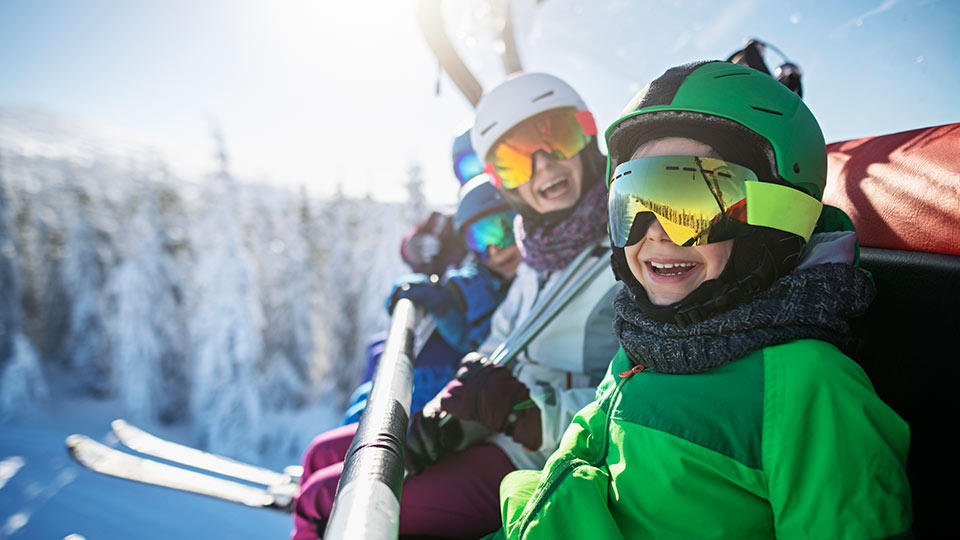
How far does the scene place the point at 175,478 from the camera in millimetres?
3639

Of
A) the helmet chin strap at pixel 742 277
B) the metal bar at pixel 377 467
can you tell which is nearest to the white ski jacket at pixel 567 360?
the metal bar at pixel 377 467

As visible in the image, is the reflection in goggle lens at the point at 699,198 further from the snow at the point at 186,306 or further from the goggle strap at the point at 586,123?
the snow at the point at 186,306

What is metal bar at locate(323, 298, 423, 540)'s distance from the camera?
98 cm

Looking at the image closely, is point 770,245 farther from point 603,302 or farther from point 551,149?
point 551,149

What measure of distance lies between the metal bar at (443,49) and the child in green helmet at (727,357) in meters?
3.01

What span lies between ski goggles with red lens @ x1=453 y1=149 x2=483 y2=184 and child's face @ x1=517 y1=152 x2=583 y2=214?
2.18m

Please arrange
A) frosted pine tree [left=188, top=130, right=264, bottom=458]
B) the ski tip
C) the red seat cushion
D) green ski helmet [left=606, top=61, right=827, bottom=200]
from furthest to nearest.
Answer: frosted pine tree [left=188, top=130, right=264, bottom=458]
the ski tip
green ski helmet [left=606, top=61, right=827, bottom=200]
the red seat cushion

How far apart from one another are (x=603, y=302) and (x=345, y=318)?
2106cm

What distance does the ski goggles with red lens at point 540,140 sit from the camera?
256 cm

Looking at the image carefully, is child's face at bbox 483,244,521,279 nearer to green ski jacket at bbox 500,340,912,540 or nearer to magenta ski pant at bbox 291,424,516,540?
magenta ski pant at bbox 291,424,516,540

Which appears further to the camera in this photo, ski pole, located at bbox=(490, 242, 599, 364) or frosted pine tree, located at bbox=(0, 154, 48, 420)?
frosted pine tree, located at bbox=(0, 154, 48, 420)

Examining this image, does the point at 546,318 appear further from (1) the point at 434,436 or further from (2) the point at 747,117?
(2) the point at 747,117

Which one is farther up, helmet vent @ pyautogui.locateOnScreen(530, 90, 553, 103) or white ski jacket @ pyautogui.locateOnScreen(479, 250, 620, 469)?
helmet vent @ pyautogui.locateOnScreen(530, 90, 553, 103)

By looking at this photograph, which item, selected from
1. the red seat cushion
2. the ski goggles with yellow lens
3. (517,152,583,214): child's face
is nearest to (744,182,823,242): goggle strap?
the ski goggles with yellow lens
